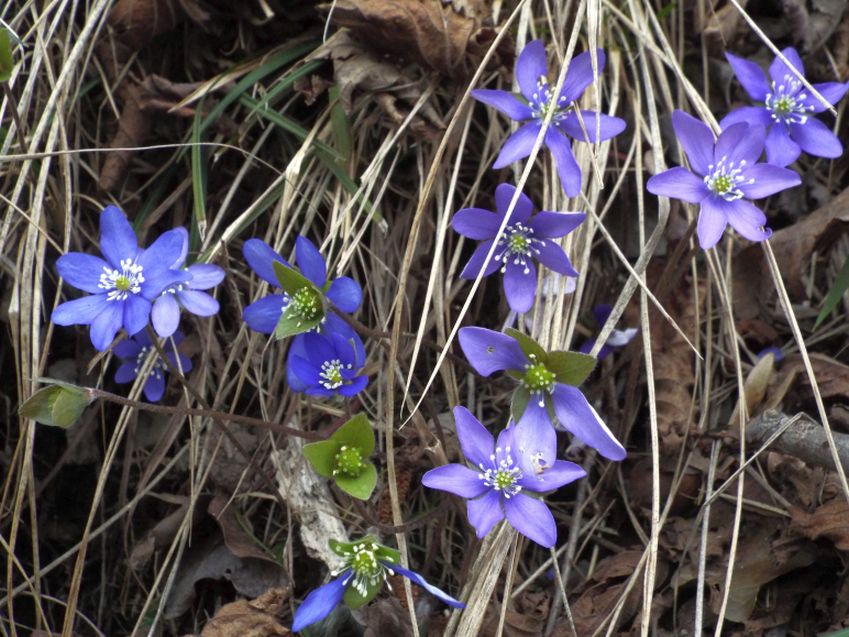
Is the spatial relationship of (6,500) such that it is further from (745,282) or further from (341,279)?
(745,282)

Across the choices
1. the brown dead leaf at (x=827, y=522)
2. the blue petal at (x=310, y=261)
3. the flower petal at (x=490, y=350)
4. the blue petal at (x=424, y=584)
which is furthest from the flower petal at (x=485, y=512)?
the brown dead leaf at (x=827, y=522)

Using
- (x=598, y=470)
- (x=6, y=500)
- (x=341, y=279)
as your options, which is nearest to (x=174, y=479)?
(x=6, y=500)

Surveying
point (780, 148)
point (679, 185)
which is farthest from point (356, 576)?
point (780, 148)

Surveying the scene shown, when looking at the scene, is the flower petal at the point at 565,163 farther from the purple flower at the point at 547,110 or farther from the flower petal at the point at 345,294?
the flower petal at the point at 345,294

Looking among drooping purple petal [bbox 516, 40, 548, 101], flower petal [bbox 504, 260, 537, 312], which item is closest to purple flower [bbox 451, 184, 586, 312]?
flower petal [bbox 504, 260, 537, 312]

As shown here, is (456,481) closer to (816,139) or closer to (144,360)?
(144,360)

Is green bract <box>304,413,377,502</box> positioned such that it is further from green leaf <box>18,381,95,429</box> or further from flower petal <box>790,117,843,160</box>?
flower petal <box>790,117,843,160</box>
